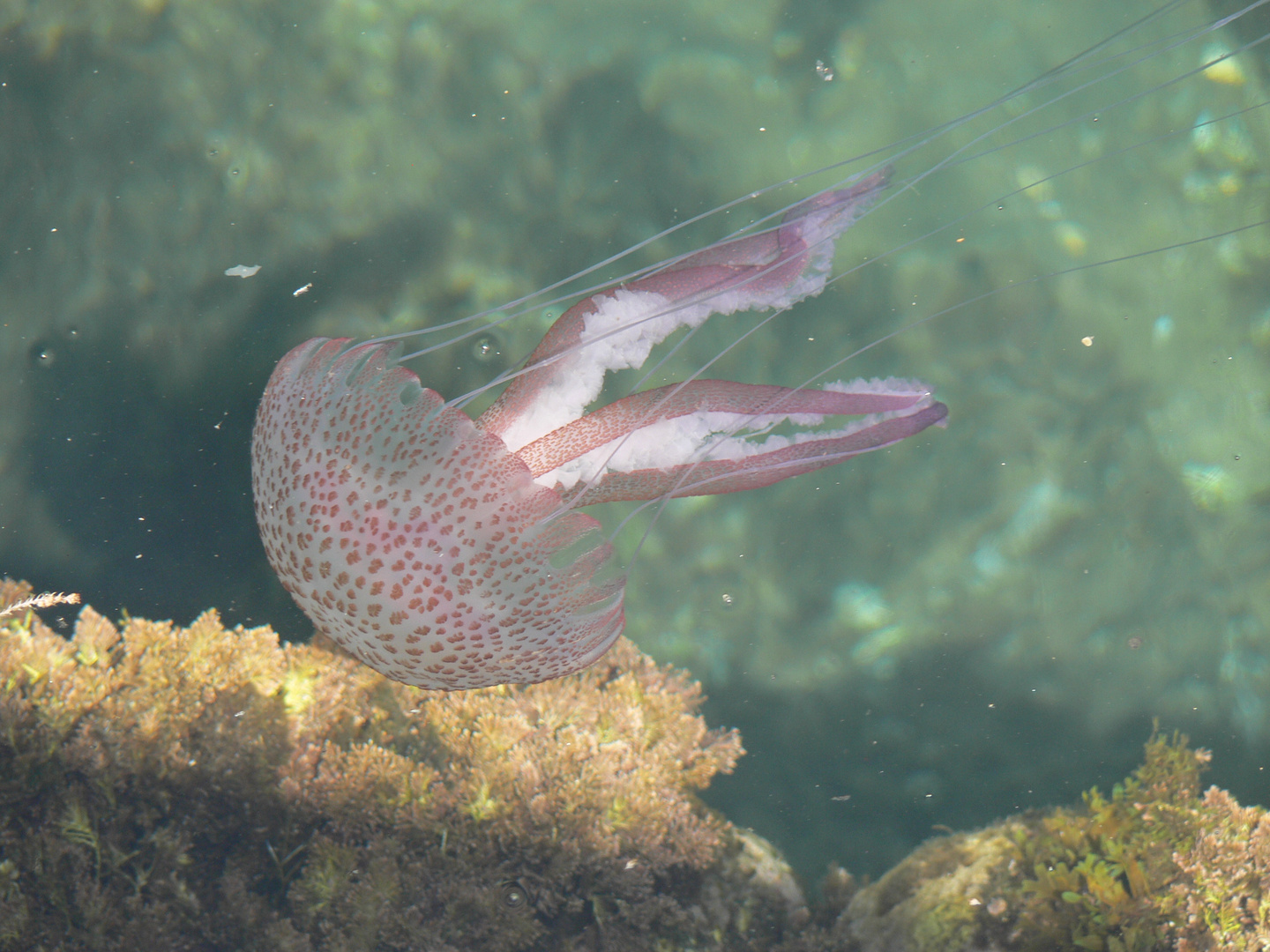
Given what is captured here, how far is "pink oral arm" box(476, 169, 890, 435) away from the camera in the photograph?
243cm

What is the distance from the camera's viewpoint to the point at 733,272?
8.05ft

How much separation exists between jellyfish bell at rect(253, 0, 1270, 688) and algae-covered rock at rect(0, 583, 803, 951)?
26.3 inches

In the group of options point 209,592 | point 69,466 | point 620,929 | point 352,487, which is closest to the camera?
point 352,487

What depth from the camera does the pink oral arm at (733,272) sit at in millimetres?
2426

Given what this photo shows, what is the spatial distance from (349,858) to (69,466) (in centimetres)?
209

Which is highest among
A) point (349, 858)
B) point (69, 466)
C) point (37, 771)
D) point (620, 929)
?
point (69, 466)

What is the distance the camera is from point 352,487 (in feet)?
6.64

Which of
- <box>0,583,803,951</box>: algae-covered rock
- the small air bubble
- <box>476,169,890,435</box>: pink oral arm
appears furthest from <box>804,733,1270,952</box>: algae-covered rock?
the small air bubble

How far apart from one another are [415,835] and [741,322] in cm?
247

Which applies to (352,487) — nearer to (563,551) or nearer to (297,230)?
(563,551)

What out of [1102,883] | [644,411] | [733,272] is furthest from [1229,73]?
[1102,883]

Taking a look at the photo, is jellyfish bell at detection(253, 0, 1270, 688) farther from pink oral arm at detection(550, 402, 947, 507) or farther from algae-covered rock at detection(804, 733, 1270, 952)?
algae-covered rock at detection(804, 733, 1270, 952)

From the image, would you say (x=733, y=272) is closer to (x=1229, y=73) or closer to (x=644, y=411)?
(x=644, y=411)

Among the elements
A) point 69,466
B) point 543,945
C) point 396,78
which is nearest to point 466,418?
point 396,78
